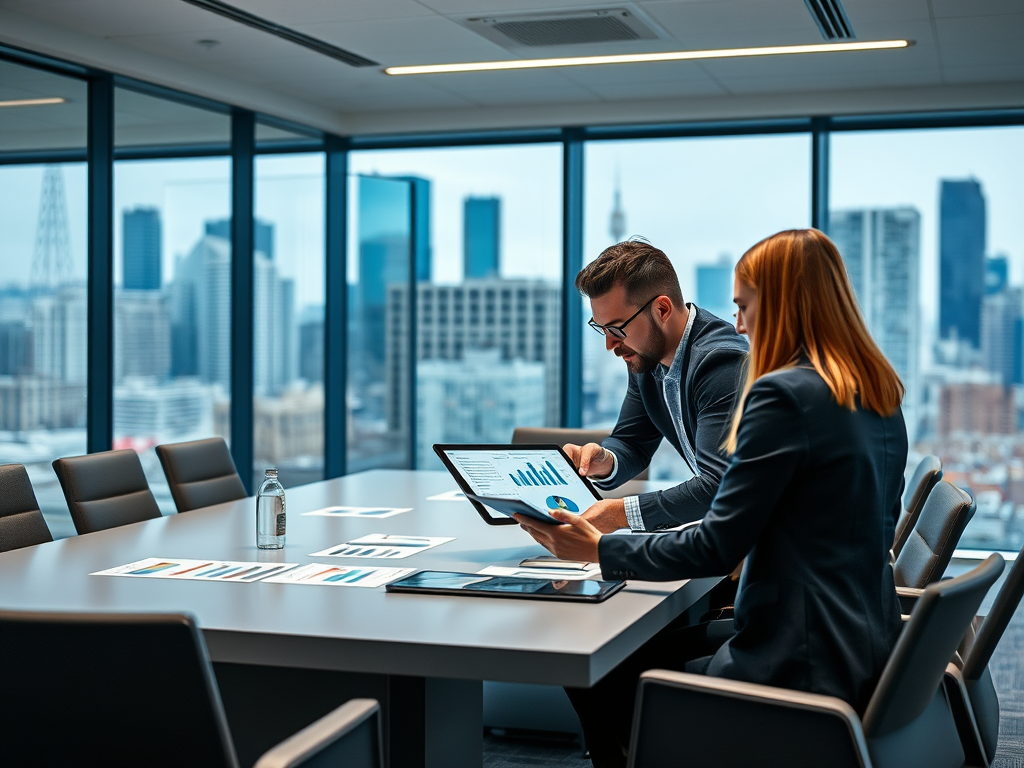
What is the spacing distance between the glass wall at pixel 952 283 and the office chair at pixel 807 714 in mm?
5228

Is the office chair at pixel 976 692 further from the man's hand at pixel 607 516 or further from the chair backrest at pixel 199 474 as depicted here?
the chair backrest at pixel 199 474

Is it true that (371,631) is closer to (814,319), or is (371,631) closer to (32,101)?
(814,319)

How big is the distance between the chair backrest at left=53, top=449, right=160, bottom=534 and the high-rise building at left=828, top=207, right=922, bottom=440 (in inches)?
183

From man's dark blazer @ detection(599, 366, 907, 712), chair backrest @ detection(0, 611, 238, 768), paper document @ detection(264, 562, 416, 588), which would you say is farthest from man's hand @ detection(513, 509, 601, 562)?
chair backrest @ detection(0, 611, 238, 768)

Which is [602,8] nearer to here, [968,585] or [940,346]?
[940,346]

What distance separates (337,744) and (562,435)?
3.26 meters

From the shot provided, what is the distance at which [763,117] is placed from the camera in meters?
7.03

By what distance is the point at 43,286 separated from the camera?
5.49 meters

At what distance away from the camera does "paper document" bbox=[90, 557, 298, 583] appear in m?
2.61

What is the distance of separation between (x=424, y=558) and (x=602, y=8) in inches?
121

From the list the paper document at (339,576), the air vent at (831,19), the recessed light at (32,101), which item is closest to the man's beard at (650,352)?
the paper document at (339,576)

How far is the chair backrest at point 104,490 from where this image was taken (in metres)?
3.72

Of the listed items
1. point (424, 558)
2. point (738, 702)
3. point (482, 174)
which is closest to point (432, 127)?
point (482, 174)

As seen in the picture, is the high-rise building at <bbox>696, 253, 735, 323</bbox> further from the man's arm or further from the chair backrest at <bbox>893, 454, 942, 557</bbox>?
the man's arm
